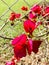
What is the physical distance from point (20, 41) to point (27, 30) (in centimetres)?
8

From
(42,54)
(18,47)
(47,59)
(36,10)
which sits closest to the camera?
(18,47)

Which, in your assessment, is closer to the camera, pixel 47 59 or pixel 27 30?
pixel 27 30

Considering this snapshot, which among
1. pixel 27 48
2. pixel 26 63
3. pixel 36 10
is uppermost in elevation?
pixel 36 10

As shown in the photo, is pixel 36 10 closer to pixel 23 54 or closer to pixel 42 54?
pixel 23 54

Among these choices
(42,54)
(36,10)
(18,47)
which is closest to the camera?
(18,47)

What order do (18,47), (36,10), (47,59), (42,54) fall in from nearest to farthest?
(18,47), (36,10), (47,59), (42,54)

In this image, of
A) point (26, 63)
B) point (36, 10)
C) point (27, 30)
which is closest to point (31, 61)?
point (26, 63)

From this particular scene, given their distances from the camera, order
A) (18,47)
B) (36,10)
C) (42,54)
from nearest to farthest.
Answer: (18,47) → (36,10) → (42,54)

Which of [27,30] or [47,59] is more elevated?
[27,30]

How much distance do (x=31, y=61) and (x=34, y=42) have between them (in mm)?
1560

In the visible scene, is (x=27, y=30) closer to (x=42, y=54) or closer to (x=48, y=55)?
(x=48, y=55)

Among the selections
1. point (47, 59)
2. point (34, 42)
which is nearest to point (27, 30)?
point (34, 42)

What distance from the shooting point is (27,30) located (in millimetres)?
783

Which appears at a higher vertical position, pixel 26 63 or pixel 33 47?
pixel 33 47
